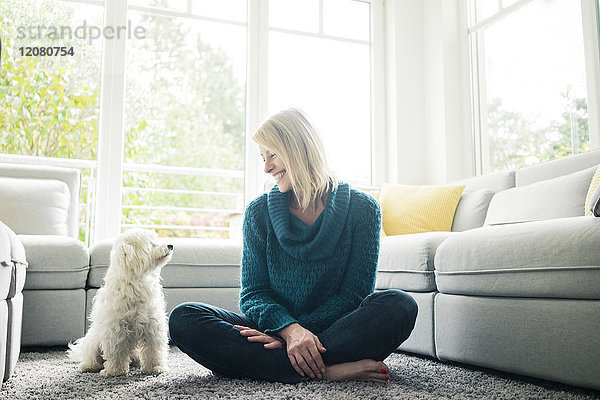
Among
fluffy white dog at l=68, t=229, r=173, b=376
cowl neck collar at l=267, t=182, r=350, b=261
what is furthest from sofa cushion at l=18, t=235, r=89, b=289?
cowl neck collar at l=267, t=182, r=350, b=261

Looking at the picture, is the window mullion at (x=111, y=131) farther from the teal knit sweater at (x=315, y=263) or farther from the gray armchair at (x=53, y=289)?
the teal knit sweater at (x=315, y=263)

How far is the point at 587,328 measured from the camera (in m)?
1.44

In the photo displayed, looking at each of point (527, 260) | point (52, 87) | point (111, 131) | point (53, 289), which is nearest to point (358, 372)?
point (527, 260)

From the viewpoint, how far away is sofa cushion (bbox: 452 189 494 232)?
2.92 metres

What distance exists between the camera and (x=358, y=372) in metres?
1.54

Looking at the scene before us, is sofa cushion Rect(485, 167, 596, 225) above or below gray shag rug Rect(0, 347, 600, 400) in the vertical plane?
above

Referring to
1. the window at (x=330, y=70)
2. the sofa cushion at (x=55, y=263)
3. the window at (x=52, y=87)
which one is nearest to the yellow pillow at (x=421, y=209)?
the window at (x=330, y=70)

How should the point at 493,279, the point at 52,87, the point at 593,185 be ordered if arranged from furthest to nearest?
1. the point at 52,87
2. the point at 593,185
3. the point at 493,279

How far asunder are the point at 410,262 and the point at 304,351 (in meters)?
0.82

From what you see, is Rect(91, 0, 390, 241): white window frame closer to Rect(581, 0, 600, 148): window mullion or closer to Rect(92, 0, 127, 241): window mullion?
Rect(92, 0, 127, 241): window mullion

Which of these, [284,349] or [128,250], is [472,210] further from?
[128,250]

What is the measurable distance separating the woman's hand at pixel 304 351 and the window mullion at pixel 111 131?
2482mm

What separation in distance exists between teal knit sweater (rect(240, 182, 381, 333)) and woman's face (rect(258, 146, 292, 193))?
5 centimetres

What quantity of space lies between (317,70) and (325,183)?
2807 mm
